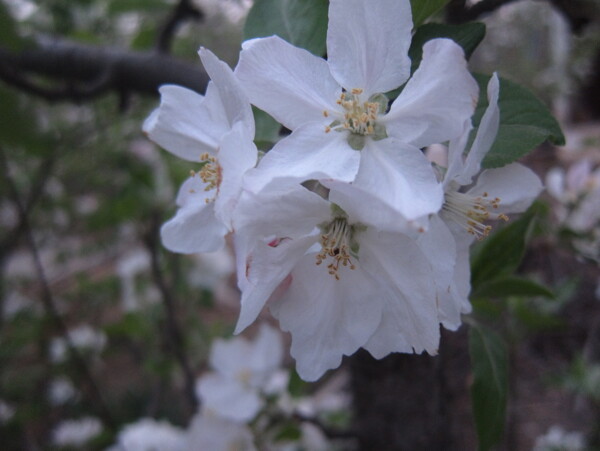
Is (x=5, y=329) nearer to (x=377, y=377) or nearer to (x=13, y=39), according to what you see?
(x=13, y=39)

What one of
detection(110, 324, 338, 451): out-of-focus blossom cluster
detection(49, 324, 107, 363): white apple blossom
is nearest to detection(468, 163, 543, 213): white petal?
detection(110, 324, 338, 451): out-of-focus blossom cluster

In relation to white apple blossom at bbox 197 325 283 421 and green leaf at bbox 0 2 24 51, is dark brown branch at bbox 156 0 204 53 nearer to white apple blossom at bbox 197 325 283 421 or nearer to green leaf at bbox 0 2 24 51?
green leaf at bbox 0 2 24 51

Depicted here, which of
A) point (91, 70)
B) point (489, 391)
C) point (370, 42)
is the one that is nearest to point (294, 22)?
point (370, 42)

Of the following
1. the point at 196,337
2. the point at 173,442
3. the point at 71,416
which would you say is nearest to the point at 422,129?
the point at 173,442

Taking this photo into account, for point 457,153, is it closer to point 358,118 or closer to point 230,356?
point 358,118

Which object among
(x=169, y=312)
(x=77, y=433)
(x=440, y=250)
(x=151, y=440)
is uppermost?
(x=440, y=250)

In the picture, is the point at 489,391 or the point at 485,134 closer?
the point at 485,134

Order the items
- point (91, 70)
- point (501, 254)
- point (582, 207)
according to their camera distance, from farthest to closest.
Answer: point (91, 70)
point (582, 207)
point (501, 254)
